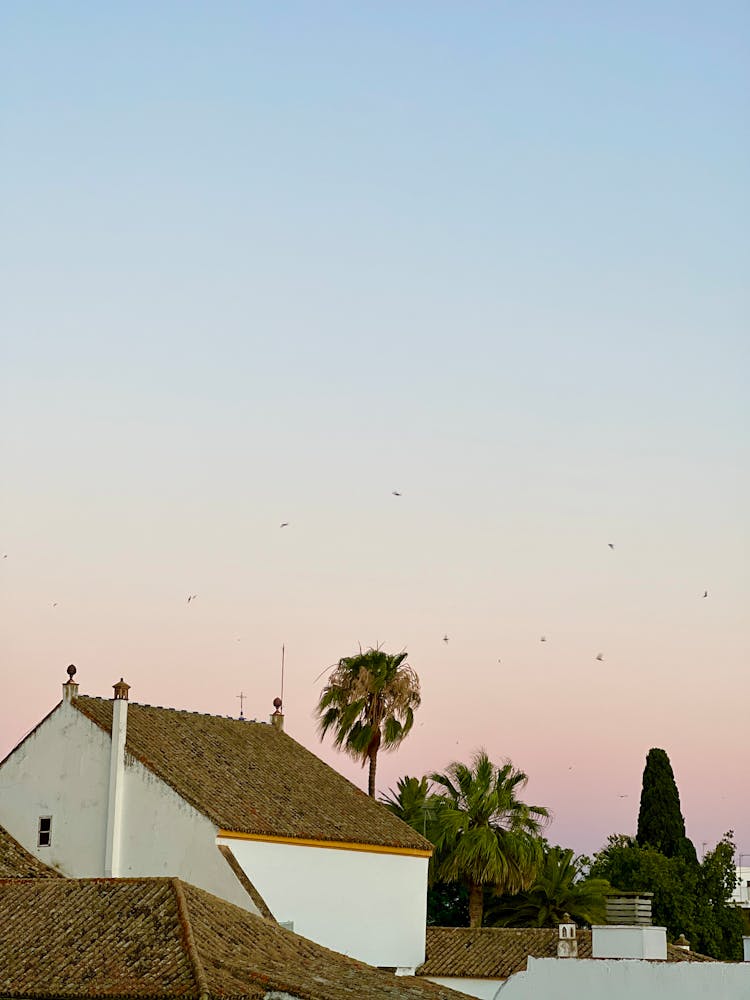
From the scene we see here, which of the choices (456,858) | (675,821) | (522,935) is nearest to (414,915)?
(522,935)

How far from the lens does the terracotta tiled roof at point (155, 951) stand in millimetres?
23812

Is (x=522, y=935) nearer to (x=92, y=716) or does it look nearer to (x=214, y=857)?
(x=214, y=857)

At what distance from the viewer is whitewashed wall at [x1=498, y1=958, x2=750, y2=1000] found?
23875 mm

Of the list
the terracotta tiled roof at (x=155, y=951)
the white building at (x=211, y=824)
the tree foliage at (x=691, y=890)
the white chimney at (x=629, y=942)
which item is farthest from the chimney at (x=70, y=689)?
the tree foliage at (x=691, y=890)

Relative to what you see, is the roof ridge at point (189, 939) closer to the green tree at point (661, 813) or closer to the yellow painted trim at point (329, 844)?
the yellow painted trim at point (329, 844)

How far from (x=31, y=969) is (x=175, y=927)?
92.6 inches

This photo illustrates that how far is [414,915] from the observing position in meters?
37.0

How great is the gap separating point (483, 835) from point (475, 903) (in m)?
2.09

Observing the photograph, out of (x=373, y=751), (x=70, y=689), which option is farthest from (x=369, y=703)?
(x=70, y=689)

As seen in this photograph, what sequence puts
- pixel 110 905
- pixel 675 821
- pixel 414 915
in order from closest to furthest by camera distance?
pixel 110 905
pixel 414 915
pixel 675 821

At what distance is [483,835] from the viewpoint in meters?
43.0

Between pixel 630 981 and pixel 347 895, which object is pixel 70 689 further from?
pixel 630 981

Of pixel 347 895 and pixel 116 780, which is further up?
pixel 116 780

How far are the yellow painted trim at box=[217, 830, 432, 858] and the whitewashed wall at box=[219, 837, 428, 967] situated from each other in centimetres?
8
